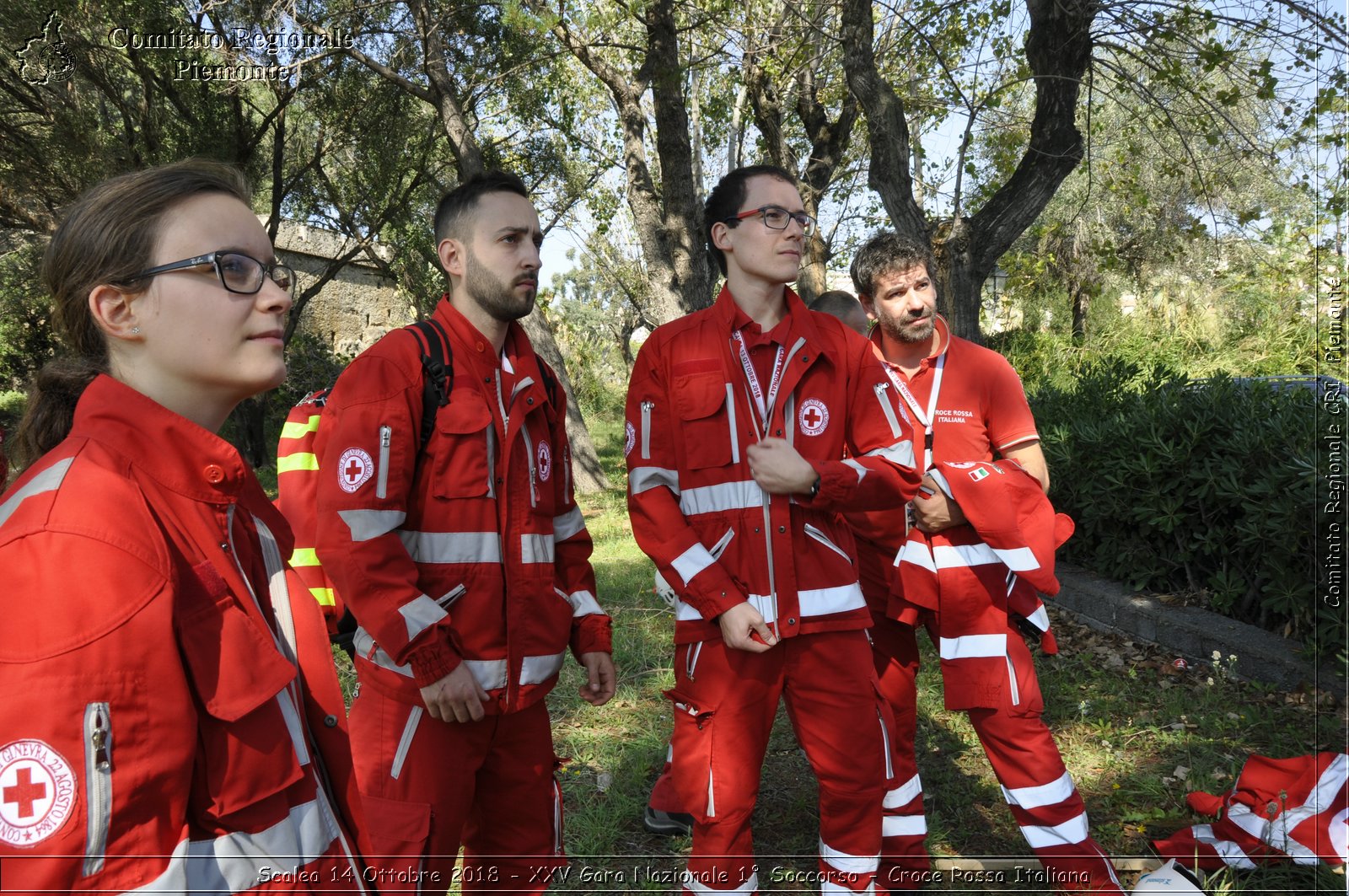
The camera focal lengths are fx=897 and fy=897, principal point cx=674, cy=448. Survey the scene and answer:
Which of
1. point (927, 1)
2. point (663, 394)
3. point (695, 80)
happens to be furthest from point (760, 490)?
point (695, 80)

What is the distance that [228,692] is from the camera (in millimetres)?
1337

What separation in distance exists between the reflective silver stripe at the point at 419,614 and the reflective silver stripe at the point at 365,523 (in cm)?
21

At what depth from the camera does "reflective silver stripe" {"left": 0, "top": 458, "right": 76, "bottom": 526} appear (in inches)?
48.8

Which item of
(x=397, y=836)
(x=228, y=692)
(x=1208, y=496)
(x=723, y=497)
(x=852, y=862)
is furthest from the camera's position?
(x=1208, y=496)

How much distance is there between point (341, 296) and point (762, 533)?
65.6ft

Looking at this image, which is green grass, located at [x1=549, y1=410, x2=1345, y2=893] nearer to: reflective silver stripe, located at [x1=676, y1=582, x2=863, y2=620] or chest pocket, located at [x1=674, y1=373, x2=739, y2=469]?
reflective silver stripe, located at [x1=676, y1=582, x2=863, y2=620]

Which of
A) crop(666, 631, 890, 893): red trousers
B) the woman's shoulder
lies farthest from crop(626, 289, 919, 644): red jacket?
the woman's shoulder

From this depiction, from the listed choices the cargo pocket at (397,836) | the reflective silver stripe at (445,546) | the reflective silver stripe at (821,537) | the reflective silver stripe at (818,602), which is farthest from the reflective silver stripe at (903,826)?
the reflective silver stripe at (445,546)

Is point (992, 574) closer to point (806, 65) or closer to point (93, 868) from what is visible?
point (93, 868)

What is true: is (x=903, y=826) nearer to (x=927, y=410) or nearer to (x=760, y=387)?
(x=927, y=410)

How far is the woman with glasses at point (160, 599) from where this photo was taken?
3.68 ft

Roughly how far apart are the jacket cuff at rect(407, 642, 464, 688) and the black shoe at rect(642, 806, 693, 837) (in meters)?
2.01

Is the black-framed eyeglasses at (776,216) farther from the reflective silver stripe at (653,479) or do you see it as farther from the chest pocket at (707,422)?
the reflective silver stripe at (653,479)

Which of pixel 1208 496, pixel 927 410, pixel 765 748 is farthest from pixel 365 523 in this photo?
pixel 1208 496
